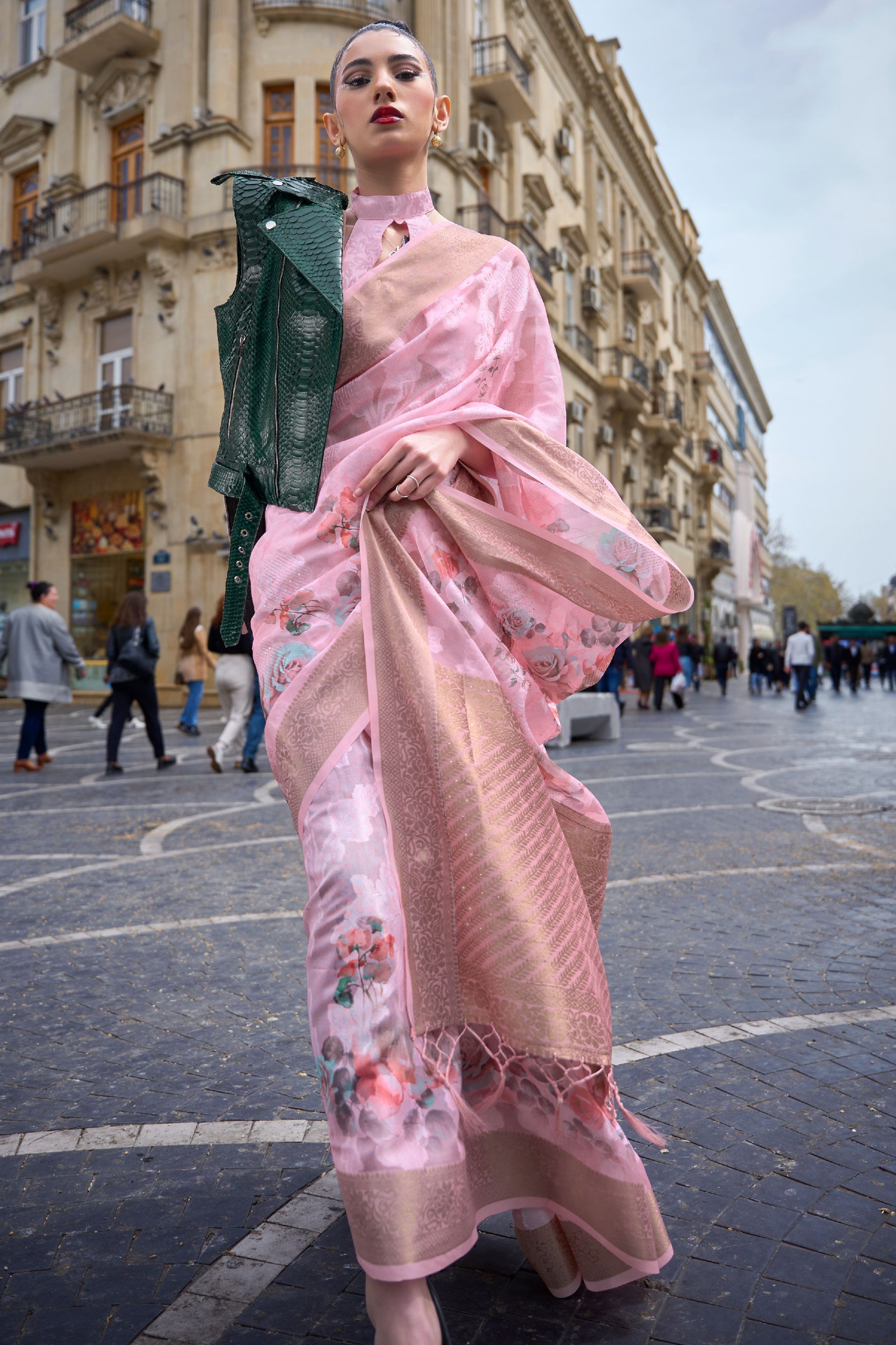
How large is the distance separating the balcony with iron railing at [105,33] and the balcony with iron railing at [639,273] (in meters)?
19.4

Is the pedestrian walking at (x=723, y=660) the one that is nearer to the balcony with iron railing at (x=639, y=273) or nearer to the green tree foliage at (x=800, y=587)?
the balcony with iron railing at (x=639, y=273)

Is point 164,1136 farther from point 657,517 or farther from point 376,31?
point 657,517

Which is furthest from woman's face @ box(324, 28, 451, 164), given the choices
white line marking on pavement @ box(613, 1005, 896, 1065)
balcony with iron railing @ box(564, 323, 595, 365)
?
balcony with iron railing @ box(564, 323, 595, 365)

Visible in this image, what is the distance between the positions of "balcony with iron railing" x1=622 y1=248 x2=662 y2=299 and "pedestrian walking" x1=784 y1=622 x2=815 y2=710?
65.8ft

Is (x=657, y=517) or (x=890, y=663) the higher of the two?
(x=657, y=517)

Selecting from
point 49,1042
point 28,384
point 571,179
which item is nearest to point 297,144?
point 28,384

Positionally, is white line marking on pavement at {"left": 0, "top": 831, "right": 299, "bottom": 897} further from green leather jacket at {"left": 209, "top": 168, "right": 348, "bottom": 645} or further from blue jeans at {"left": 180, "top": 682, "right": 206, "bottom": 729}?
blue jeans at {"left": 180, "top": 682, "right": 206, "bottom": 729}

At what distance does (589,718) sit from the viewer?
1298cm

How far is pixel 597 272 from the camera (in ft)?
109

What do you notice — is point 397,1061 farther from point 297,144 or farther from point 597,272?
point 597,272

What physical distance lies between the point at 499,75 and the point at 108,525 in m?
13.6

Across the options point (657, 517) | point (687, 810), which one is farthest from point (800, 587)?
point (687, 810)

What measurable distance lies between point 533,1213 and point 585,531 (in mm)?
1153

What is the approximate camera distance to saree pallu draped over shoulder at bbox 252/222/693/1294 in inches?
57.4
